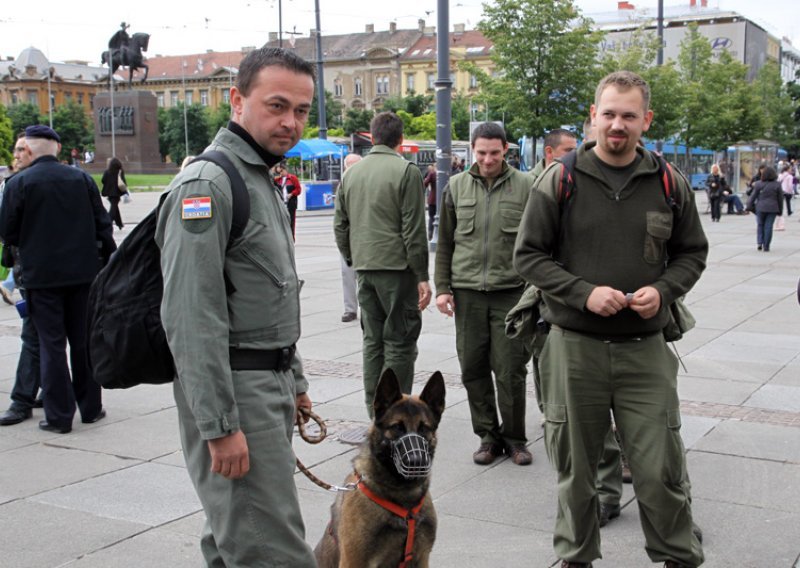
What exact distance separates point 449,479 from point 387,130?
257 cm

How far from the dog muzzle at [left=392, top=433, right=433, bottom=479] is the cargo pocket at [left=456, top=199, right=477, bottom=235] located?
98.6 inches

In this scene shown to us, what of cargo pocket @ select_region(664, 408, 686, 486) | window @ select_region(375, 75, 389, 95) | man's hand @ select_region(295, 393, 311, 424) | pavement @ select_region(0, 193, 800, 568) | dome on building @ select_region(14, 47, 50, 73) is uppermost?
dome on building @ select_region(14, 47, 50, 73)

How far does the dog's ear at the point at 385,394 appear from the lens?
3.66m

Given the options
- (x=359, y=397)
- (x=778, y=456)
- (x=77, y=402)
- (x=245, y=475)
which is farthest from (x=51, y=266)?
(x=778, y=456)

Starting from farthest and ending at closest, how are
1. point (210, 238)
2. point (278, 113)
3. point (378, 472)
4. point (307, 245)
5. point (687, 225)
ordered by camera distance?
1. point (307, 245)
2. point (687, 225)
3. point (378, 472)
4. point (278, 113)
5. point (210, 238)

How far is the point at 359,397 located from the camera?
741 cm

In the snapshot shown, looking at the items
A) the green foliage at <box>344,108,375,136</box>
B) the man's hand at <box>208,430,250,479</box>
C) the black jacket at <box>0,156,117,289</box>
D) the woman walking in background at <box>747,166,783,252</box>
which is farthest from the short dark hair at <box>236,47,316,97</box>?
the green foliage at <box>344,108,375,136</box>

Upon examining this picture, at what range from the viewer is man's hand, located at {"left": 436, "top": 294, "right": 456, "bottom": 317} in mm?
5844

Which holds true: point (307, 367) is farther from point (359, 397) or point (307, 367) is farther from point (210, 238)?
point (210, 238)

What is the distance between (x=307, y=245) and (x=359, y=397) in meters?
14.2

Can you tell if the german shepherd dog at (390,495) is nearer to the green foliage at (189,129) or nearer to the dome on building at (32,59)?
the green foliage at (189,129)

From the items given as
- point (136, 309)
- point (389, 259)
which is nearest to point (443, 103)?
point (389, 259)

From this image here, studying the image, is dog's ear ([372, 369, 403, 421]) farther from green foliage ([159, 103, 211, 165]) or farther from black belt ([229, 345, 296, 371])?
green foliage ([159, 103, 211, 165])

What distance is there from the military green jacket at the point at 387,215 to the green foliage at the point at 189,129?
8582 cm
